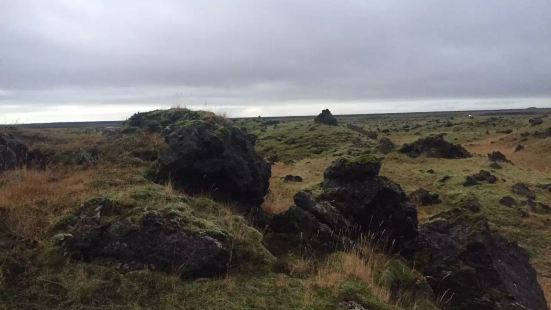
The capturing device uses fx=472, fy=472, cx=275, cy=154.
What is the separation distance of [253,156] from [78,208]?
7.98 meters

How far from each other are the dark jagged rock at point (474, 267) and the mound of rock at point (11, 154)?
15.9 metres

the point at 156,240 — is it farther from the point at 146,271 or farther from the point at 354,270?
the point at 354,270

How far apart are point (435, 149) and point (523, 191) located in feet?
52.5

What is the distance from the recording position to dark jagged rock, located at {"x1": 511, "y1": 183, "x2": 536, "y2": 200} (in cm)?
2965

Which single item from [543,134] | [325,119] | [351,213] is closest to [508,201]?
[351,213]

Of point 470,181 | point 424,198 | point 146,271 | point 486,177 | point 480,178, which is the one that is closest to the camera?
point 146,271

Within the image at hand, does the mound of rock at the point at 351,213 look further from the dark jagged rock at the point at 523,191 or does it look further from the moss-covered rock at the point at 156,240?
the dark jagged rock at the point at 523,191

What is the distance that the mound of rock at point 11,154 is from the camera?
749 inches

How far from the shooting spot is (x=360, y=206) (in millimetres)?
14094

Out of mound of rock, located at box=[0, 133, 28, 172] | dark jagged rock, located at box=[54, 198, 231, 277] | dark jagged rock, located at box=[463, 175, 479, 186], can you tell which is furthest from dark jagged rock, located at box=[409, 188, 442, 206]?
mound of rock, located at box=[0, 133, 28, 172]

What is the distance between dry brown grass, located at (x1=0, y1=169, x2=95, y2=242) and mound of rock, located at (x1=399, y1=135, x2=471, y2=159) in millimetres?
36773

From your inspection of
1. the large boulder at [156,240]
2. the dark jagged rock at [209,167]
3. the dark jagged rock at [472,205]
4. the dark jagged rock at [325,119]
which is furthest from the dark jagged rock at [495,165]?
the dark jagged rock at [325,119]

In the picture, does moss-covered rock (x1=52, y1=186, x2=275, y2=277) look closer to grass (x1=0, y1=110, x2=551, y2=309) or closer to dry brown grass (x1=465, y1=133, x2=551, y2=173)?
grass (x1=0, y1=110, x2=551, y2=309)

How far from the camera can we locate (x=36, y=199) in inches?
464
